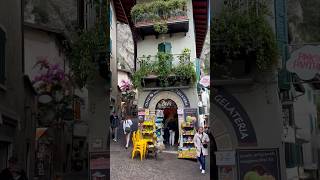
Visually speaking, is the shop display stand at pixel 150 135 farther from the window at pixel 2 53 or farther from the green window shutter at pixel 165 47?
the window at pixel 2 53

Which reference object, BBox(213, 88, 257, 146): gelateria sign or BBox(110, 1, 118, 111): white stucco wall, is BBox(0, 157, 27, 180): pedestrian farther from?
BBox(213, 88, 257, 146): gelateria sign

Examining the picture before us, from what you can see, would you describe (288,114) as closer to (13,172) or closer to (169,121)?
(169,121)

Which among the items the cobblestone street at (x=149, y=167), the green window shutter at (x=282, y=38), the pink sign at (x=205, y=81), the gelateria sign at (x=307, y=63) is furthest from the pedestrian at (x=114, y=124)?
the gelateria sign at (x=307, y=63)

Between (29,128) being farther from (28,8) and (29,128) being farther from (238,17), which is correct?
(238,17)

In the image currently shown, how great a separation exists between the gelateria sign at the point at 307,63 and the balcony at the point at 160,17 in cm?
75

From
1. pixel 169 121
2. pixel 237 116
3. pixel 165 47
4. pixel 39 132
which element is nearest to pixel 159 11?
pixel 165 47

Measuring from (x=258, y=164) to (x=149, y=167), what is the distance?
0.57 meters

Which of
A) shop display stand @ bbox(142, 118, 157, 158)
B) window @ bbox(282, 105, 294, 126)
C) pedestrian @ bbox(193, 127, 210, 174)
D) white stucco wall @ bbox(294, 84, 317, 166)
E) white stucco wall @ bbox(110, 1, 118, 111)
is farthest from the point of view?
white stucco wall @ bbox(294, 84, 317, 166)

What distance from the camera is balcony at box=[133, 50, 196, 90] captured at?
2.40 metres

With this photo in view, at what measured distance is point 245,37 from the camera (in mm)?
2555

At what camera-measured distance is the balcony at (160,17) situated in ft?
7.98

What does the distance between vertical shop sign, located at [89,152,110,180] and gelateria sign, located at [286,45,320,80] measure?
3.97 feet

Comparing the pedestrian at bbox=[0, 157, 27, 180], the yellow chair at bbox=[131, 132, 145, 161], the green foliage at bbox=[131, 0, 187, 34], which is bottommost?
the pedestrian at bbox=[0, 157, 27, 180]

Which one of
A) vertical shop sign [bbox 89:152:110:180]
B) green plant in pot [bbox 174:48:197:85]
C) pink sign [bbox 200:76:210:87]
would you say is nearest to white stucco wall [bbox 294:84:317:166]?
pink sign [bbox 200:76:210:87]
